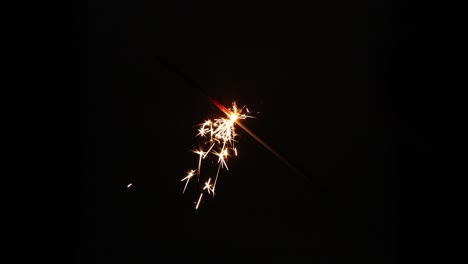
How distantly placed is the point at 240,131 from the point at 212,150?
0.58 feet

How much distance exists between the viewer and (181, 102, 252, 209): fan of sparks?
1433 millimetres

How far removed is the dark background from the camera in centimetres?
147

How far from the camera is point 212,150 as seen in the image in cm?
145

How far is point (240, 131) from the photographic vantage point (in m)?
1.47

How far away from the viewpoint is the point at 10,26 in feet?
5.16

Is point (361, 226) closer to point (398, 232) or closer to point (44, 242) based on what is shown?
point (398, 232)

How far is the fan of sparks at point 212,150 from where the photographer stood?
1433 mm

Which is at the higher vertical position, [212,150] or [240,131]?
[240,131]

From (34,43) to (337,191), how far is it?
6.12ft

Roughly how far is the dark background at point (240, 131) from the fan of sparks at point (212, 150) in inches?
1.7

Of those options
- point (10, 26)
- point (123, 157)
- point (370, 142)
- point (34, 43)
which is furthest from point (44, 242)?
point (370, 142)

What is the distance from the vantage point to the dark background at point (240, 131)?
1.47m

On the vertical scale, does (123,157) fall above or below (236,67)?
below

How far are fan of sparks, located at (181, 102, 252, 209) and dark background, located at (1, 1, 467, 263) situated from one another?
0.04m
